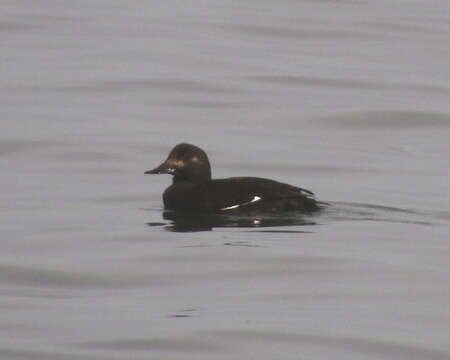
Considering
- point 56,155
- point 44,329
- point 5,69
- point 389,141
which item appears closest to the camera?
point 44,329

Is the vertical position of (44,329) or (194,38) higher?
(194,38)

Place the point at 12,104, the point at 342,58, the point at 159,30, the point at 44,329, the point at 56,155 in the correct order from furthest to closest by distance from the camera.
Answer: the point at 159,30 → the point at 342,58 → the point at 12,104 → the point at 56,155 → the point at 44,329

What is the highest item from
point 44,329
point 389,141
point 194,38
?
point 194,38

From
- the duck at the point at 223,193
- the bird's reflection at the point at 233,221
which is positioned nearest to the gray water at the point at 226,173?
the bird's reflection at the point at 233,221

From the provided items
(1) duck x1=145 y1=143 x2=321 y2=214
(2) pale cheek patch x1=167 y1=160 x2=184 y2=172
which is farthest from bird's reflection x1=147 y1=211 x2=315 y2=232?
(2) pale cheek patch x1=167 y1=160 x2=184 y2=172

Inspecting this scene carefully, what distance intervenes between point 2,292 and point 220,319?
4.75 feet

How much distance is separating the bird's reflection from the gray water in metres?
0.05

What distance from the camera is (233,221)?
12.1 m

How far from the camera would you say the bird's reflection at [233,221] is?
12.0 metres

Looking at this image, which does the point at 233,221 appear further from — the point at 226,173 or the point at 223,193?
the point at 226,173

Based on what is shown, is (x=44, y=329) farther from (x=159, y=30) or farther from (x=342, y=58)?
(x=159, y=30)

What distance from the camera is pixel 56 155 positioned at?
16.1m

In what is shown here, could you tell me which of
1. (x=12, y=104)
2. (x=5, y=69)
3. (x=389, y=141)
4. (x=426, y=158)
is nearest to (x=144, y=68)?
(x=5, y=69)

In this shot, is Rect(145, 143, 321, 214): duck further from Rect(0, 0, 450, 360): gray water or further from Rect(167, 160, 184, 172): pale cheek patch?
Rect(0, 0, 450, 360): gray water
